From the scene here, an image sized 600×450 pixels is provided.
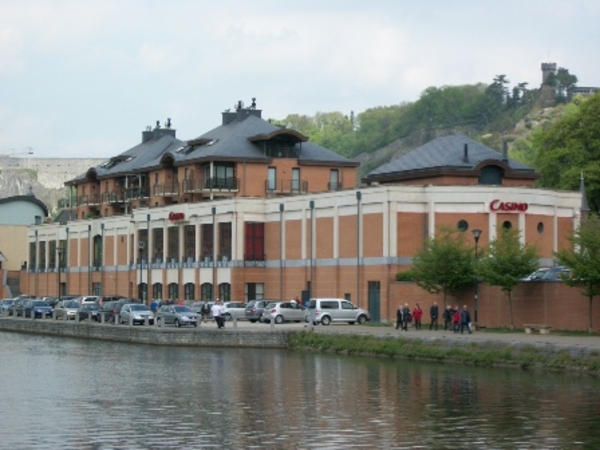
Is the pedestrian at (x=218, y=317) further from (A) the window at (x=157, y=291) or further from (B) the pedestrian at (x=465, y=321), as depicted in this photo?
(A) the window at (x=157, y=291)

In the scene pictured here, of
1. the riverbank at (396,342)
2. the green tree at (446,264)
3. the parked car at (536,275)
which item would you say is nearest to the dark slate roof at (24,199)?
the riverbank at (396,342)

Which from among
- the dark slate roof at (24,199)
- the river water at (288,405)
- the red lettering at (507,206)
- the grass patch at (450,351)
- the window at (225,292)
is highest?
the dark slate roof at (24,199)

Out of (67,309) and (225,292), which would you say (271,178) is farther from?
(67,309)

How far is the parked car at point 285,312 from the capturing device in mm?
85375

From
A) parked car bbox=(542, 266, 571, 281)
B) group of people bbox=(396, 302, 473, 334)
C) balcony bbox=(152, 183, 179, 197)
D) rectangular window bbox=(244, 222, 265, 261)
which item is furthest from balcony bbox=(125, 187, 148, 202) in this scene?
parked car bbox=(542, 266, 571, 281)

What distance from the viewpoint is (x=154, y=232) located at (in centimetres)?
11656

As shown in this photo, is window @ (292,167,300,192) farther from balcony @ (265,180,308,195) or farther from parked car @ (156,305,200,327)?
parked car @ (156,305,200,327)

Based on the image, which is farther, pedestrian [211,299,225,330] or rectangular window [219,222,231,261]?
rectangular window [219,222,231,261]

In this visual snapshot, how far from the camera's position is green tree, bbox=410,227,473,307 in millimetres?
75188

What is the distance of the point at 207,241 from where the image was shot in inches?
4232

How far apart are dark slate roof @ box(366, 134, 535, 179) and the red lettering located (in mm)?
6320

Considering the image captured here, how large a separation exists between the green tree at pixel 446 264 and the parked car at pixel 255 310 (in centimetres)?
1529

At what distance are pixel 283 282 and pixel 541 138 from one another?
40.7 metres

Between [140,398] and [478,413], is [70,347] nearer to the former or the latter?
[140,398]
